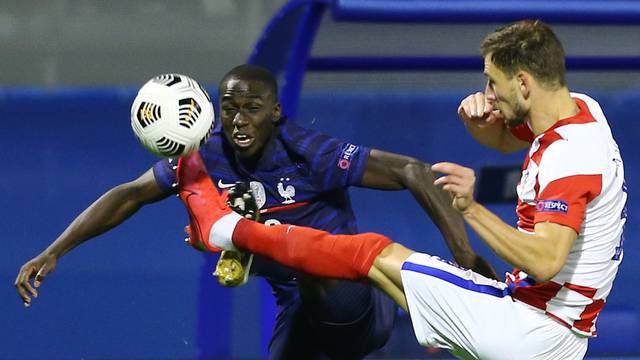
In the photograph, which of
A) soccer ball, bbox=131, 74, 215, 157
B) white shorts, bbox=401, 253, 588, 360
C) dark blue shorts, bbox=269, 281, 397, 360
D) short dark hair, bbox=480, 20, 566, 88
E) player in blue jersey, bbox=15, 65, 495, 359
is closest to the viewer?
short dark hair, bbox=480, 20, 566, 88

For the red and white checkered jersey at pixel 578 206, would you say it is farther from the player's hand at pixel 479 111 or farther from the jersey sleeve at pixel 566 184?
the player's hand at pixel 479 111

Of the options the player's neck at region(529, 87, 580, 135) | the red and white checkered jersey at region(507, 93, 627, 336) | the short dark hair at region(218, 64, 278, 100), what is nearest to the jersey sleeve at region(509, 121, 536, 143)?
the red and white checkered jersey at region(507, 93, 627, 336)

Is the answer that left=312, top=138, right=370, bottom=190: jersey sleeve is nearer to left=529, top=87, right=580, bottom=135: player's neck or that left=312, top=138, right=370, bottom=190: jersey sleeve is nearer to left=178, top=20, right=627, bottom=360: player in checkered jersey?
left=178, top=20, right=627, bottom=360: player in checkered jersey

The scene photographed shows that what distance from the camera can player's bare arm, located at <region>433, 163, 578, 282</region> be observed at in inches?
120

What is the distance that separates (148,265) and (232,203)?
207 cm

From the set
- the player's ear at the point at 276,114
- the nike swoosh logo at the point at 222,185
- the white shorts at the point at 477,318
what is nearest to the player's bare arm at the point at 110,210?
the nike swoosh logo at the point at 222,185

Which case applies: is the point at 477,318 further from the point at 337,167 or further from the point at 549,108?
the point at 337,167

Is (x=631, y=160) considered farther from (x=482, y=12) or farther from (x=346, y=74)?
(x=482, y=12)

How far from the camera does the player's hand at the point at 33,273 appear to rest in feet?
13.4

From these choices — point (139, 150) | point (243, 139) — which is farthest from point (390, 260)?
point (139, 150)

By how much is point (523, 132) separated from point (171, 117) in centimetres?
110

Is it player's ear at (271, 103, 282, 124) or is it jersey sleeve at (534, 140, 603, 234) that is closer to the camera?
jersey sleeve at (534, 140, 603, 234)

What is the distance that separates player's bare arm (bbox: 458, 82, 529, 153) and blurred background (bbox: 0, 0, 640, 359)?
1740 millimetres

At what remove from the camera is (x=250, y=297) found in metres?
5.45
